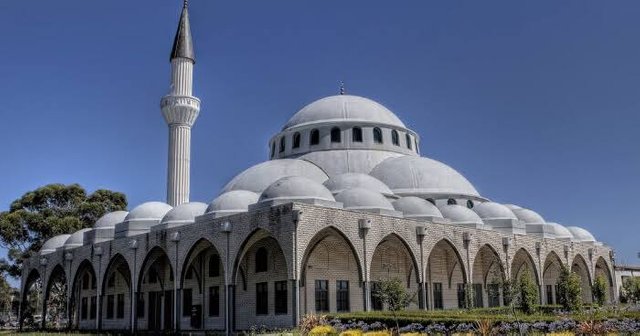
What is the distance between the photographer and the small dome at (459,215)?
3033cm

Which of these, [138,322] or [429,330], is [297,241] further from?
[138,322]

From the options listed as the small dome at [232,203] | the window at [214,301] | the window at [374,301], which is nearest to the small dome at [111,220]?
the window at [214,301]

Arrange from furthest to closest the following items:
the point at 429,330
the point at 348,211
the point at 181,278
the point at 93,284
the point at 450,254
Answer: the point at 93,284
the point at 450,254
the point at 181,278
the point at 348,211
the point at 429,330

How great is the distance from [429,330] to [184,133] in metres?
23.7

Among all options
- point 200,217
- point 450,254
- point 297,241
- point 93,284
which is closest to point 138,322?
point 93,284

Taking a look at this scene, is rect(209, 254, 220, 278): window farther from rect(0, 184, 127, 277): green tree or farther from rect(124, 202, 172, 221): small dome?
rect(0, 184, 127, 277): green tree

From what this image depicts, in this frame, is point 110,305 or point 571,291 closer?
point 571,291

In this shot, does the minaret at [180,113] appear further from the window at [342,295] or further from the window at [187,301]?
the window at [342,295]

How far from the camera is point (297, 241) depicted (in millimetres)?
21703

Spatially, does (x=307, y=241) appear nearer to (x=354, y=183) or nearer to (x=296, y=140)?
(x=354, y=183)

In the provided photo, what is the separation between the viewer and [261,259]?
84.2 ft

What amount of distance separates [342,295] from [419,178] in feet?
33.3

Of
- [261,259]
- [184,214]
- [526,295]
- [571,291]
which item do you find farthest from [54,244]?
[571,291]

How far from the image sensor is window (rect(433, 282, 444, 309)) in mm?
29500
